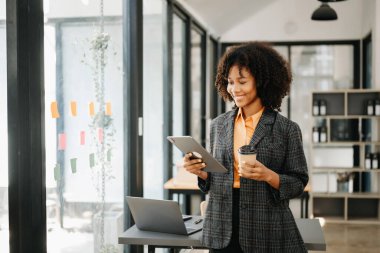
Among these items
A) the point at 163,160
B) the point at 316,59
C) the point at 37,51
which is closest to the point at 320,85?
the point at 316,59

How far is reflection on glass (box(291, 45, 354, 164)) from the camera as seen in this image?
8609 millimetres

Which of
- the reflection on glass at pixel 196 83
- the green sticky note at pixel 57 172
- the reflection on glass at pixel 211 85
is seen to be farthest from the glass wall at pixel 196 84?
the green sticky note at pixel 57 172

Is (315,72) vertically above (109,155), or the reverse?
(315,72)

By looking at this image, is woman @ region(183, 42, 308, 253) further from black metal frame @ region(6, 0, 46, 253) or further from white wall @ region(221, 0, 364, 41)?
white wall @ region(221, 0, 364, 41)

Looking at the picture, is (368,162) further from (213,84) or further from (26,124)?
(26,124)

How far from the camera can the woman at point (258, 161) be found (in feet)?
6.34

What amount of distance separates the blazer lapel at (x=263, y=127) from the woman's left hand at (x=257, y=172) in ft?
0.40

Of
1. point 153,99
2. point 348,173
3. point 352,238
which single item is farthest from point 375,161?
point 153,99

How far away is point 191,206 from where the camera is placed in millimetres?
5914

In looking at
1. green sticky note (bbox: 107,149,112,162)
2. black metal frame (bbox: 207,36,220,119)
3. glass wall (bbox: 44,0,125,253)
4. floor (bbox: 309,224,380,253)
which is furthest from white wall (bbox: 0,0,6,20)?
black metal frame (bbox: 207,36,220,119)

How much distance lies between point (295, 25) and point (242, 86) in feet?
23.1

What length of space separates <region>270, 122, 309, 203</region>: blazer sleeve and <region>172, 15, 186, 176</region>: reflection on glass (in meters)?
3.18

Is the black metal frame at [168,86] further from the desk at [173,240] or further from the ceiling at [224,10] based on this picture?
the desk at [173,240]

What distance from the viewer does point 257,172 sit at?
1.83m
